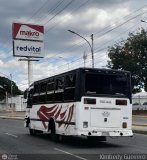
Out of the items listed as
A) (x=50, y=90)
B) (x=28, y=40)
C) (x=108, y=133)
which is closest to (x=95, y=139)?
(x=108, y=133)

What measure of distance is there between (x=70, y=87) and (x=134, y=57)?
53.2m

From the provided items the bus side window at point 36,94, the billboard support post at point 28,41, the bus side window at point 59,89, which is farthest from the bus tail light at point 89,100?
the billboard support post at point 28,41

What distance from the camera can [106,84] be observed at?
19125 millimetres

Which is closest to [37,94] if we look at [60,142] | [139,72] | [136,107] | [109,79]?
[60,142]

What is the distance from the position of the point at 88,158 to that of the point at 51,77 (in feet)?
25.3

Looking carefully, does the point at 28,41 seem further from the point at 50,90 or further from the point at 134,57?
the point at 50,90

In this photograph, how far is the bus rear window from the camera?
18.8 metres

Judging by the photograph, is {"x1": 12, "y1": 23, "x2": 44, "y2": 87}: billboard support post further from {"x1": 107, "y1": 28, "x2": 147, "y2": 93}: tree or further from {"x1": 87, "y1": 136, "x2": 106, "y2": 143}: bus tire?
{"x1": 87, "y1": 136, "x2": 106, "y2": 143}: bus tire

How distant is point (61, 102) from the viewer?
65.6ft

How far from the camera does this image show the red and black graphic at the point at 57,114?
19.0 meters

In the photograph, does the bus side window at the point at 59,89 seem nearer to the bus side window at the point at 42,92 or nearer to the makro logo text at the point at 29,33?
the bus side window at the point at 42,92

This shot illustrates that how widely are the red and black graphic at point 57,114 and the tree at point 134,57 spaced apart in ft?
158

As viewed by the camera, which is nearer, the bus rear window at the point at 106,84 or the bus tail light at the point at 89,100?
the bus tail light at the point at 89,100

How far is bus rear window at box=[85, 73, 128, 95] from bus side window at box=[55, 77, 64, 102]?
1701 mm
